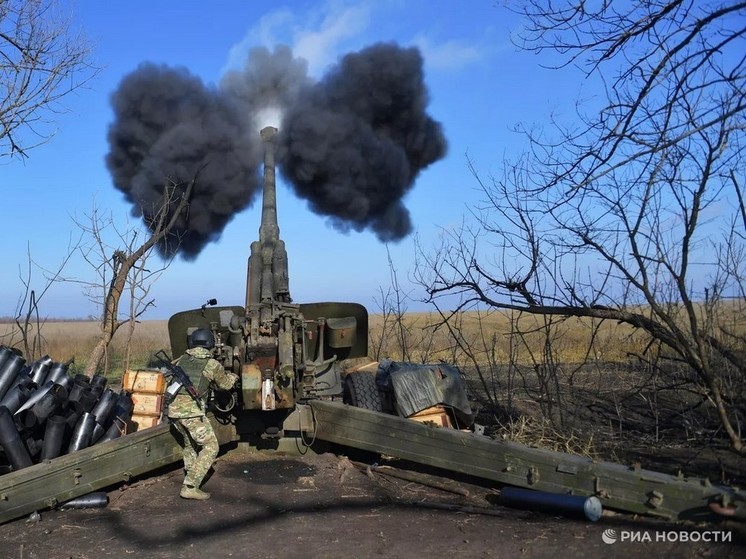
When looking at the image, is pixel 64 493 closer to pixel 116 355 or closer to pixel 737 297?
pixel 737 297

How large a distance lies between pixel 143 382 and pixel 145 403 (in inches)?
8.8

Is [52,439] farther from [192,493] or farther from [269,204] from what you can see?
[269,204]

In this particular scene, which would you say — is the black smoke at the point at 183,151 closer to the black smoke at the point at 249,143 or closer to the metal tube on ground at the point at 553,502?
the black smoke at the point at 249,143

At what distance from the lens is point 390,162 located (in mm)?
13141

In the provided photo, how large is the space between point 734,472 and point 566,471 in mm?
1837

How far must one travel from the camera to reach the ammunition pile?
6496 mm

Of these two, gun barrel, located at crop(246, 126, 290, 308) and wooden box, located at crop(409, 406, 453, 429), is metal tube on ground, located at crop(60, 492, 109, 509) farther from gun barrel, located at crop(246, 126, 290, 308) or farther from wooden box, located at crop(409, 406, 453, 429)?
wooden box, located at crop(409, 406, 453, 429)

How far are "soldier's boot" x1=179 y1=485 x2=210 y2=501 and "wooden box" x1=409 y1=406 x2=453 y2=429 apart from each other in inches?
87.0

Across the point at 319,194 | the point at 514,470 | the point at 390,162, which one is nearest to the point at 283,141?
the point at 319,194

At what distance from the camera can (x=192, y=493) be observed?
20.8 ft

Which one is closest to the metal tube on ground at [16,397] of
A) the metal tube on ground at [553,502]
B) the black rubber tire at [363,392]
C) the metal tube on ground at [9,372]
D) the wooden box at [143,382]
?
the metal tube on ground at [9,372]

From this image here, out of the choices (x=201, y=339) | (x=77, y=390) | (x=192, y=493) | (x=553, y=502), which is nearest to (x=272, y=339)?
(x=201, y=339)

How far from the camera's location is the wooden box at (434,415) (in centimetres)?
759

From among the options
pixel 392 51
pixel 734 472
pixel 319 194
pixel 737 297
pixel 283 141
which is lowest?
pixel 734 472
